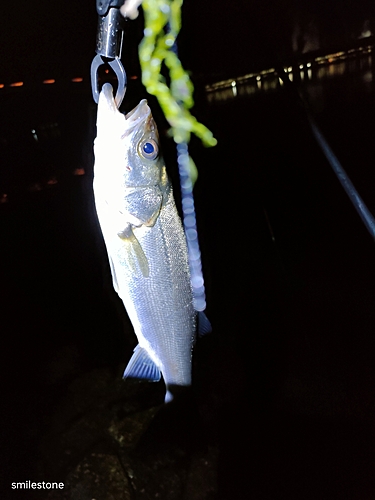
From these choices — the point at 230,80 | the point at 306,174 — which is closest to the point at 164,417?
the point at 306,174

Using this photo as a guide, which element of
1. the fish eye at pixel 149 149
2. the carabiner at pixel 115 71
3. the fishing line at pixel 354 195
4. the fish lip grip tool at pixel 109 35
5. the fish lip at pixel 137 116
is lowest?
the fishing line at pixel 354 195

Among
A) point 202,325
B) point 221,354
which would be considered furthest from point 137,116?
point 221,354

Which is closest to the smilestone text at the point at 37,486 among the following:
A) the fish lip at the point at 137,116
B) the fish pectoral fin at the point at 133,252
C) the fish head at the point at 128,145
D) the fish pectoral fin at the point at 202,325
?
the fish pectoral fin at the point at 202,325

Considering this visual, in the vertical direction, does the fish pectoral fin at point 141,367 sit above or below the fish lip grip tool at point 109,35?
below

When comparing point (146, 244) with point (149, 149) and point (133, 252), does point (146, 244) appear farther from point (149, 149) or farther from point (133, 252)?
point (149, 149)

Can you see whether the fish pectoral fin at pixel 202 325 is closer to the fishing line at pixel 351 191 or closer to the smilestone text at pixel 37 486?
the fishing line at pixel 351 191

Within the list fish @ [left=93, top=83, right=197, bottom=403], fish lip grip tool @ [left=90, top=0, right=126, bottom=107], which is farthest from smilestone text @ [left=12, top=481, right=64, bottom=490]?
fish lip grip tool @ [left=90, top=0, right=126, bottom=107]
